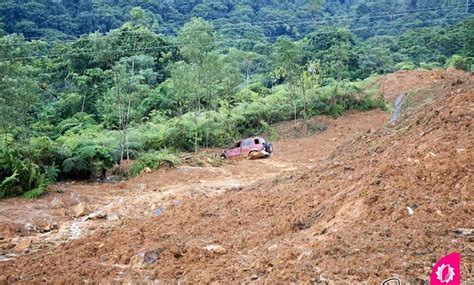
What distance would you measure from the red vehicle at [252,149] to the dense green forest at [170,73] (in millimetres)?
2696

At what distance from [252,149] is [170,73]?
13099 mm

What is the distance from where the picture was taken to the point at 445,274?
2.72 metres

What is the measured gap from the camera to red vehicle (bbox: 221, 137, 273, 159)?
58.9 ft

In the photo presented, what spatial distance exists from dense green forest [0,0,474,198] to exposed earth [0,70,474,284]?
9.90ft

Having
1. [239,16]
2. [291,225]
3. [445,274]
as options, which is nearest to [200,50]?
[291,225]

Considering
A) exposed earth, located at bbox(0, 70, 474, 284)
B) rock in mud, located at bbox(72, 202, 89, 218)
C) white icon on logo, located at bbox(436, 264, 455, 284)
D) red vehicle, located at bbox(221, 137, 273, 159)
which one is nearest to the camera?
white icon on logo, located at bbox(436, 264, 455, 284)

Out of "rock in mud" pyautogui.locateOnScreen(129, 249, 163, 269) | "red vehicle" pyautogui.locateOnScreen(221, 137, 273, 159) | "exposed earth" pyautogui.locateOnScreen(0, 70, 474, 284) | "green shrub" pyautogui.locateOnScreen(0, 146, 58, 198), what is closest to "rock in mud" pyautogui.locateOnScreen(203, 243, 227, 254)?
"exposed earth" pyautogui.locateOnScreen(0, 70, 474, 284)

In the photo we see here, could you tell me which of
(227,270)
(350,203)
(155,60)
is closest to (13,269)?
(227,270)

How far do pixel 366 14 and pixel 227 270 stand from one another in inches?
2368

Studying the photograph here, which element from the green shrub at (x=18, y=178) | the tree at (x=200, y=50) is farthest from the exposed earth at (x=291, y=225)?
the tree at (x=200, y=50)

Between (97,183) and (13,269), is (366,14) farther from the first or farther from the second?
(13,269)

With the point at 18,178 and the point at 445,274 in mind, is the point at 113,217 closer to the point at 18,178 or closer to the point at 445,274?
the point at 18,178

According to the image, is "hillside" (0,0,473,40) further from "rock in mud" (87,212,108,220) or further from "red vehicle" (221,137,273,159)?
"rock in mud" (87,212,108,220)

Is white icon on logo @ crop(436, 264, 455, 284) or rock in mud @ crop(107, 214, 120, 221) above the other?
white icon on logo @ crop(436, 264, 455, 284)
